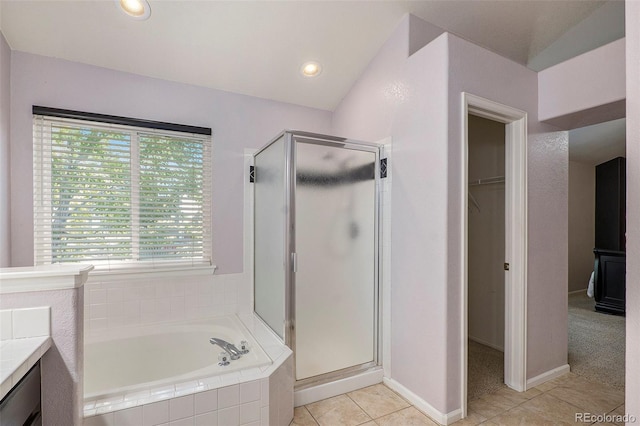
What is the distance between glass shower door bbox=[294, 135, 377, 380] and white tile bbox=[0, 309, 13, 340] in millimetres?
1400

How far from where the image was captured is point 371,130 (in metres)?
2.61

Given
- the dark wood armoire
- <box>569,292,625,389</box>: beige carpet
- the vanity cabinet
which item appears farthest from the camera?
the dark wood armoire

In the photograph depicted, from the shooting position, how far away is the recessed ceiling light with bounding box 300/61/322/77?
2584 mm

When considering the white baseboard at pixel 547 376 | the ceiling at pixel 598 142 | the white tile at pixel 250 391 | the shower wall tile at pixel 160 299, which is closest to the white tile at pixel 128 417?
the white tile at pixel 250 391

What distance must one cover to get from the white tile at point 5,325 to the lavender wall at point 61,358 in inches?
2.4

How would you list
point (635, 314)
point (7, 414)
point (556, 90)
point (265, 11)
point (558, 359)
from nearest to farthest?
point (7, 414)
point (635, 314)
point (265, 11)
point (556, 90)
point (558, 359)

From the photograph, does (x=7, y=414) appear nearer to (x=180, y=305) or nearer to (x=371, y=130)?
(x=180, y=305)

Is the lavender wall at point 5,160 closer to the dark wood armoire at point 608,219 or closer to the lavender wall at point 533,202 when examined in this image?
the lavender wall at point 533,202

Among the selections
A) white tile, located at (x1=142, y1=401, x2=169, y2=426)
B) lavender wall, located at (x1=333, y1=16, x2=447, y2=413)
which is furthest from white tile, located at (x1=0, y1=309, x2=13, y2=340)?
lavender wall, located at (x1=333, y1=16, x2=447, y2=413)

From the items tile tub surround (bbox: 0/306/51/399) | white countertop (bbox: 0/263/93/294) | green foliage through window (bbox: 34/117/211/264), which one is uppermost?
green foliage through window (bbox: 34/117/211/264)

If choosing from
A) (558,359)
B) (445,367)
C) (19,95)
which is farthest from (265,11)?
(558,359)

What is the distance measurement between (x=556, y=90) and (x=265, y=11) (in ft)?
7.22

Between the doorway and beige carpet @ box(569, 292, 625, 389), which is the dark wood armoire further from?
the doorway

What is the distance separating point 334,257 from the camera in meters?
2.27
